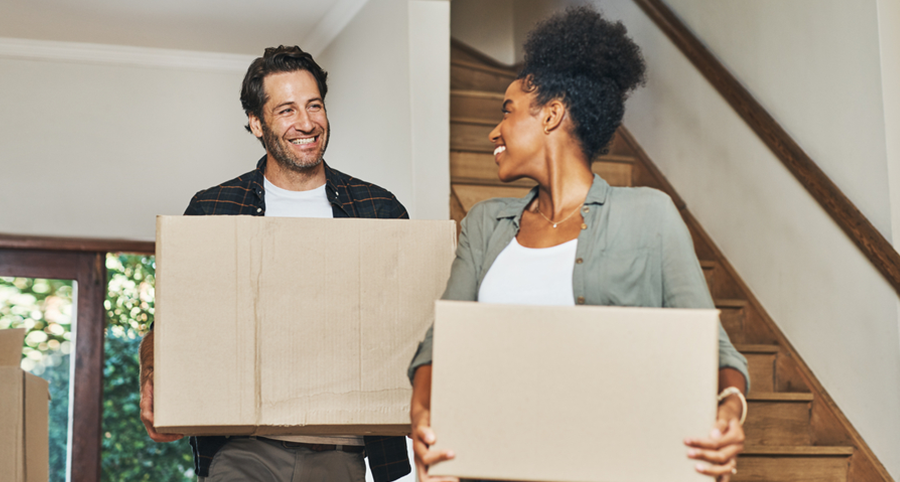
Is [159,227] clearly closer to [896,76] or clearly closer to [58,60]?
[896,76]

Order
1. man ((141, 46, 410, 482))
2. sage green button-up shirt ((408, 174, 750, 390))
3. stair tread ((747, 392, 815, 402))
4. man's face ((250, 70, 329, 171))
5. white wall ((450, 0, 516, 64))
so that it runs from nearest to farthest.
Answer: sage green button-up shirt ((408, 174, 750, 390)), man ((141, 46, 410, 482)), man's face ((250, 70, 329, 171)), stair tread ((747, 392, 815, 402)), white wall ((450, 0, 516, 64))

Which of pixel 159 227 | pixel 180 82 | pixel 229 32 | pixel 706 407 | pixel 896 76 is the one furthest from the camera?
pixel 180 82

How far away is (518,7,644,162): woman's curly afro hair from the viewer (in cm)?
110

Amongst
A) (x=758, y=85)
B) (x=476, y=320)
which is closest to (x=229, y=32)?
(x=758, y=85)

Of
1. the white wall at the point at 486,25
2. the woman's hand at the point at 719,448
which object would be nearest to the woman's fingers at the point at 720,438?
the woman's hand at the point at 719,448

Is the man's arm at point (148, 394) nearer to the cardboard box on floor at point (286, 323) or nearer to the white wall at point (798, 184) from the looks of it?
the cardboard box on floor at point (286, 323)

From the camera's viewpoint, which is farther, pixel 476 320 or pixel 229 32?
pixel 229 32

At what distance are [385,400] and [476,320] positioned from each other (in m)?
0.32

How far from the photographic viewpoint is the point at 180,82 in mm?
3648

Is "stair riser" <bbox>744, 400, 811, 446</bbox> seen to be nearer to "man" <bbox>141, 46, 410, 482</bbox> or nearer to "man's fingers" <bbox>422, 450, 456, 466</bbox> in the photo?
"man" <bbox>141, 46, 410, 482</bbox>

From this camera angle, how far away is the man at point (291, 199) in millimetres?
1371

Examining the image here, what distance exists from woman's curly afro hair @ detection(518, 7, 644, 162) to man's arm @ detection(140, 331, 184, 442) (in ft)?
2.27

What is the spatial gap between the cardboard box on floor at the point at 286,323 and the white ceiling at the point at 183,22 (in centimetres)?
210

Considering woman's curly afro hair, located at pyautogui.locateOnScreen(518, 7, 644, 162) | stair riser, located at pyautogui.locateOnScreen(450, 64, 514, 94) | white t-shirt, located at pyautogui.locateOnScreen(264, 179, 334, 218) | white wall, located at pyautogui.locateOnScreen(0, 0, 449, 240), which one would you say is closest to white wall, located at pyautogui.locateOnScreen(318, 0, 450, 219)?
white wall, located at pyautogui.locateOnScreen(0, 0, 449, 240)
